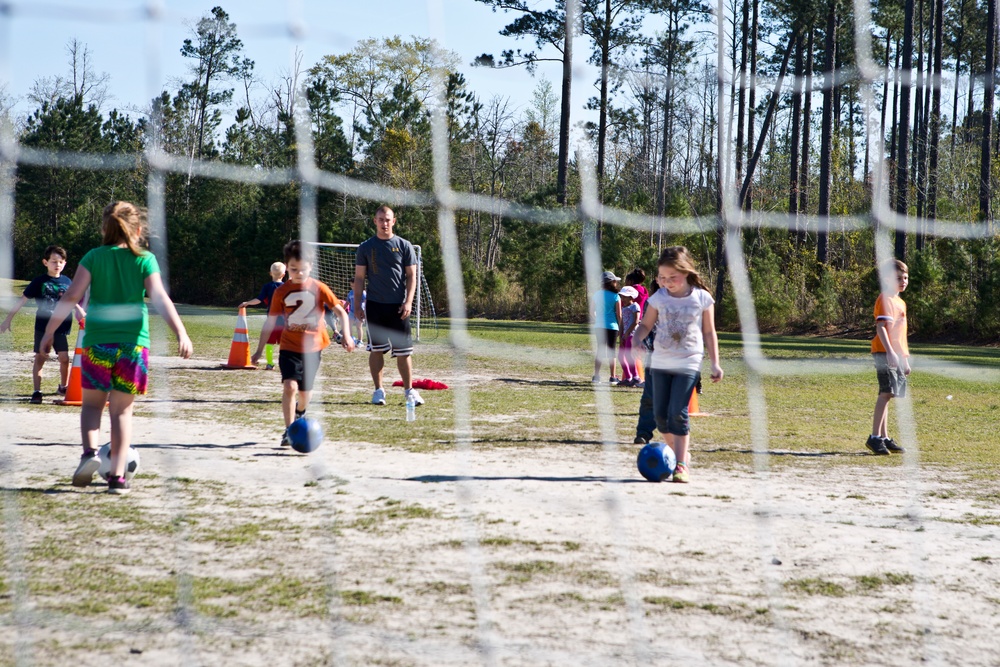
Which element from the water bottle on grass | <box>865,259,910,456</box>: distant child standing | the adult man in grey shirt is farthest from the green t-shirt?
<box>865,259,910,456</box>: distant child standing

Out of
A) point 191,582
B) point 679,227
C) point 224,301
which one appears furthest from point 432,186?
point 191,582

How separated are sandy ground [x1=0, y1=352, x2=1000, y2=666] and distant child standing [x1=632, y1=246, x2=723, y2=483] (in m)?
0.37

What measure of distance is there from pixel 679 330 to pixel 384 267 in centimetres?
320

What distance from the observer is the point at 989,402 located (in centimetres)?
1130

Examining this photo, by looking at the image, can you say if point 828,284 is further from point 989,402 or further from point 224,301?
point 224,301

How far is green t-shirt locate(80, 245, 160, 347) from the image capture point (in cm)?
538

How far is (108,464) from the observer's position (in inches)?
213

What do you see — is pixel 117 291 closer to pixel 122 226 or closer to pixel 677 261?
pixel 122 226

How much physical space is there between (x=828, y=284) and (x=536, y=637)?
2190 cm

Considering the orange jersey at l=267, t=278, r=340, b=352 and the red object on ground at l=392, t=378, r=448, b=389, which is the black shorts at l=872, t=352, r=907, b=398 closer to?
the orange jersey at l=267, t=278, r=340, b=352

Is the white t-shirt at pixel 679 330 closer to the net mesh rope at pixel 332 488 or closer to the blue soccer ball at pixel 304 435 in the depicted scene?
the net mesh rope at pixel 332 488

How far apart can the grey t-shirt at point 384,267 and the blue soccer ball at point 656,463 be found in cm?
319

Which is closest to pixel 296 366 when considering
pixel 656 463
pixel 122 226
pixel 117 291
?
pixel 117 291

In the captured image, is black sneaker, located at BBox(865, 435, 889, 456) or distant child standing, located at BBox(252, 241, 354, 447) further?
black sneaker, located at BBox(865, 435, 889, 456)
